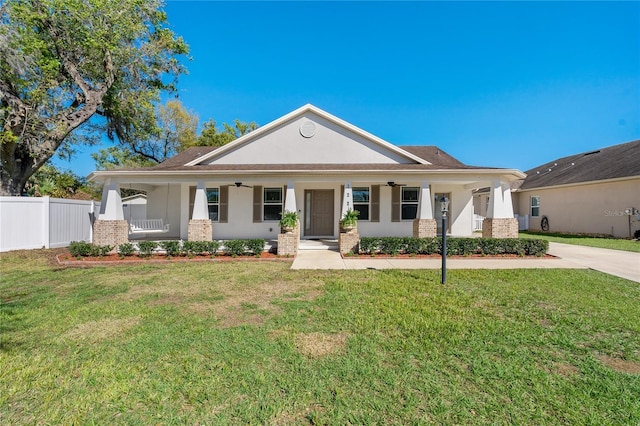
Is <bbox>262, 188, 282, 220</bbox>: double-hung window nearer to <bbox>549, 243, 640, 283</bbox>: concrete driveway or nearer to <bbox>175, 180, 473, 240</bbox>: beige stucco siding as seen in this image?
<bbox>175, 180, 473, 240</bbox>: beige stucco siding

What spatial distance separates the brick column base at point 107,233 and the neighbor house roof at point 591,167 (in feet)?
80.3

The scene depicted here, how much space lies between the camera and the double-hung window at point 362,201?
1271 centimetres

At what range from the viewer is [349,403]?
2373 mm

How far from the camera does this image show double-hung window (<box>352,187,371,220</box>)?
12.7m

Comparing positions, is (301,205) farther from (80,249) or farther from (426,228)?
(80,249)

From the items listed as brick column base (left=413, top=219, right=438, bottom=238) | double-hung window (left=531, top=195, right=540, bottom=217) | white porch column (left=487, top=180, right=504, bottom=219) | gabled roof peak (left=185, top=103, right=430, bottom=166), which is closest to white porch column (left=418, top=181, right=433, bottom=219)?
brick column base (left=413, top=219, right=438, bottom=238)

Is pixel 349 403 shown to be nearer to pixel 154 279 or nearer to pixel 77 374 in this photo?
pixel 77 374

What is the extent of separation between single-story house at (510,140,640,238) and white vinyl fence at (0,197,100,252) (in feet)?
86.8

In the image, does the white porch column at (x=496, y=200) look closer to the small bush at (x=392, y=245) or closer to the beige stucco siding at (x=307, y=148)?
the small bush at (x=392, y=245)

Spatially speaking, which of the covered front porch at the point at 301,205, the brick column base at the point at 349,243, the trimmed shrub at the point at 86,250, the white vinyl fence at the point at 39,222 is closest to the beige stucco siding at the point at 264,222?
the covered front porch at the point at 301,205

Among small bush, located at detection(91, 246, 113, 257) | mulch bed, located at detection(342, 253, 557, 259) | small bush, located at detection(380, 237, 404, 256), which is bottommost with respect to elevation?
mulch bed, located at detection(342, 253, 557, 259)

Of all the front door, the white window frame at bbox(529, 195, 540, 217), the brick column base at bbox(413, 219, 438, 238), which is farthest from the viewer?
the white window frame at bbox(529, 195, 540, 217)

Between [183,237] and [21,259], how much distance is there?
5.16m

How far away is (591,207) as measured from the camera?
53.8ft
